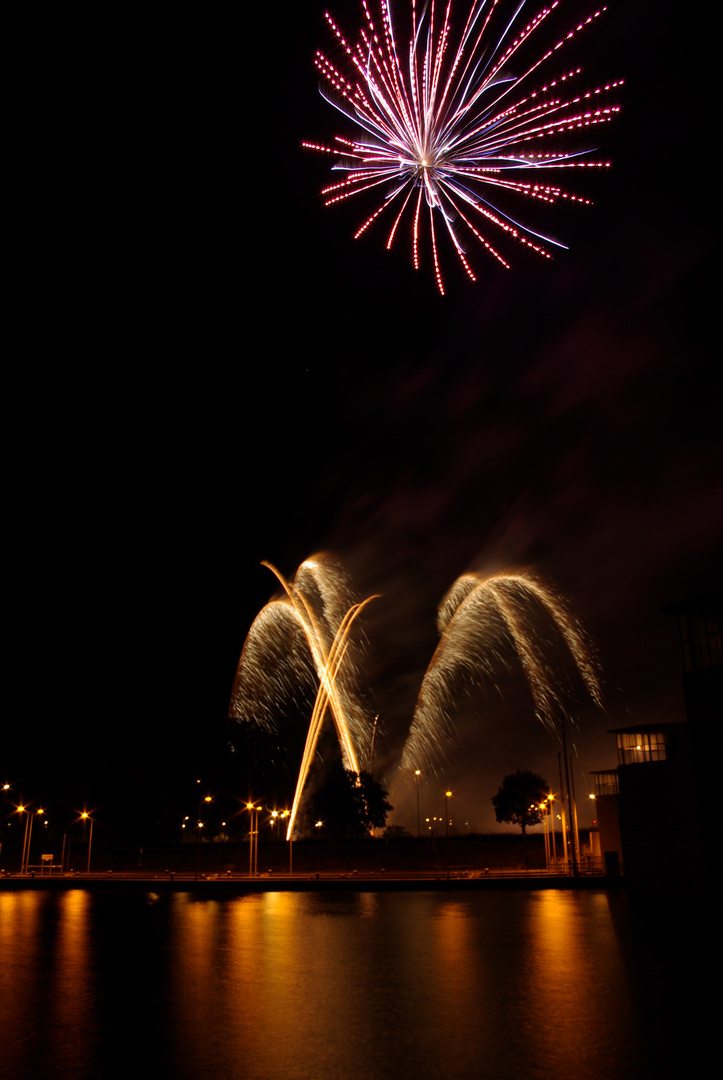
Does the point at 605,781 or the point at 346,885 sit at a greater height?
the point at 605,781

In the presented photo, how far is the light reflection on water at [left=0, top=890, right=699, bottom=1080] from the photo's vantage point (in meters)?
9.03

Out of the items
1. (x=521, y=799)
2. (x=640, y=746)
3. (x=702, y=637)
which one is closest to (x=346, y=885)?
(x=640, y=746)

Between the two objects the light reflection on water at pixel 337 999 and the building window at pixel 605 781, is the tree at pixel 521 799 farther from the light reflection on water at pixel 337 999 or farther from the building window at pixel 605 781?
the light reflection on water at pixel 337 999

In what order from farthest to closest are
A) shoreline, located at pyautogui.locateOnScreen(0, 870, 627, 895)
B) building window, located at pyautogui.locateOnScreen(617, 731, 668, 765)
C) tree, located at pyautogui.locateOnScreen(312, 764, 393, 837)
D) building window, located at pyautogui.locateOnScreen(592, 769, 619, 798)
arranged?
tree, located at pyautogui.locateOnScreen(312, 764, 393, 837) → building window, located at pyautogui.locateOnScreen(592, 769, 619, 798) → building window, located at pyautogui.locateOnScreen(617, 731, 668, 765) → shoreline, located at pyautogui.locateOnScreen(0, 870, 627, 895)

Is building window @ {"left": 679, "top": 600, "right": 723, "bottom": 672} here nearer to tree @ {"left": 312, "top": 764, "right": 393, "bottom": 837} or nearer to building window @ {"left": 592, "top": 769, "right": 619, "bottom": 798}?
building window @ {"left": 592, "top": 769, "right": 619, "bottom": 798}

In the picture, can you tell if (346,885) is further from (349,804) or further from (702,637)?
(349,804)

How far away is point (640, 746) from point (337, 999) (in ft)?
115

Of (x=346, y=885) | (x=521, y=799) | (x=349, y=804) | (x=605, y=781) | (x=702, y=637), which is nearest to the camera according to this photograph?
(x=702, y=637)

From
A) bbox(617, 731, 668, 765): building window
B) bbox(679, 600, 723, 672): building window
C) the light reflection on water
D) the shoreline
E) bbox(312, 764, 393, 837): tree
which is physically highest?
bbox(679, 600, 723, 672): building window

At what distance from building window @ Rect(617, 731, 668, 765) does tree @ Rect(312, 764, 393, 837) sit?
3208 centimetres

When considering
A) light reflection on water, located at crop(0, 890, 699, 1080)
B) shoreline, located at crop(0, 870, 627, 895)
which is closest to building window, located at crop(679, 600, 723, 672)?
light reflection on water, located at crop(0, 890, 699, 1080)

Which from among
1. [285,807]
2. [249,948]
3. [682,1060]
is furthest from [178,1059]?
[285,807]

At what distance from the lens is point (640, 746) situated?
4388cm

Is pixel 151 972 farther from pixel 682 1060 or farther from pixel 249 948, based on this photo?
pixel 682 1060
